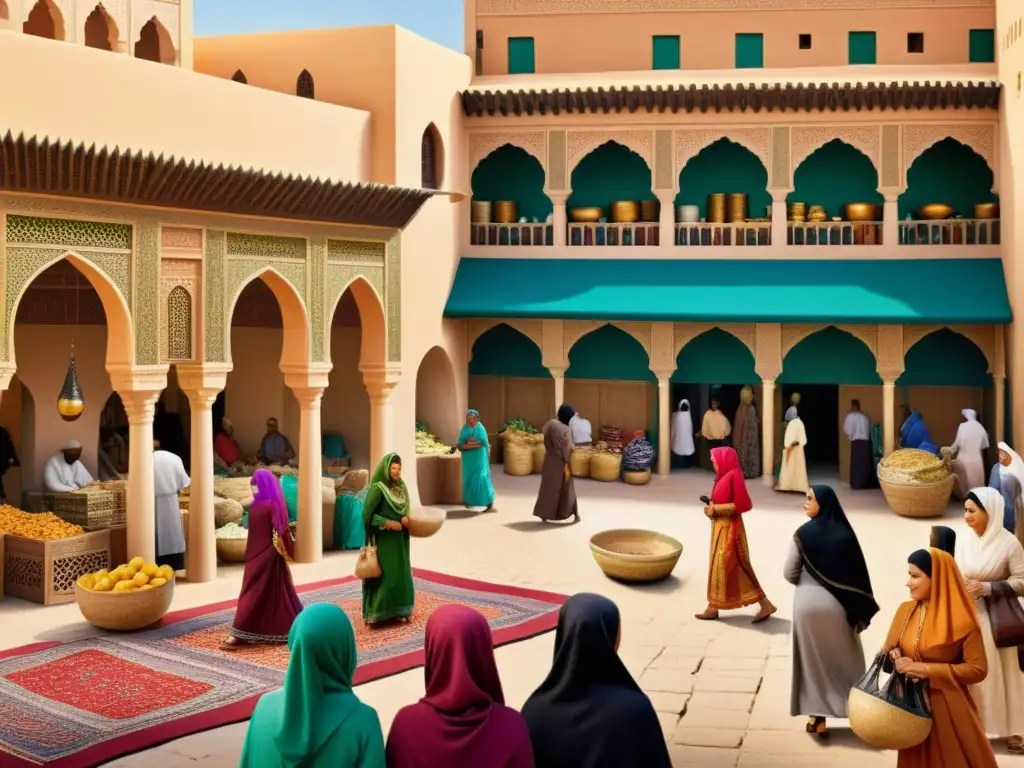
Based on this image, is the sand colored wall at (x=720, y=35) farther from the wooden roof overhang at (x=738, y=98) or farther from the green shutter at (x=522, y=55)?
the wooden roof overhang at (x=738, y=98)

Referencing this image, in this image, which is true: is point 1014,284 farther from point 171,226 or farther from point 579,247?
point 171,226

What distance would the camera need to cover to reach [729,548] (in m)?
10.1

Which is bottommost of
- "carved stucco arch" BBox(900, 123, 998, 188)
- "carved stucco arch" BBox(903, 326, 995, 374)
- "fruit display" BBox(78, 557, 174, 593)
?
"fruit display" BBox(78, 557, 174, 593)

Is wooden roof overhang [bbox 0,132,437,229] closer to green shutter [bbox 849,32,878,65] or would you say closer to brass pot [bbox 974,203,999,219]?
brass pot [bbox 974,203,999,219]

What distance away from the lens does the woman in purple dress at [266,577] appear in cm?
931

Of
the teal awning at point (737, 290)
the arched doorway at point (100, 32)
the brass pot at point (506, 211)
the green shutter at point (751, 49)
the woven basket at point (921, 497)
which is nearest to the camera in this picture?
the woven basket at point (921, 497)

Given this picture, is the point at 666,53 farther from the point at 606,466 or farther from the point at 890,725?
the point at 890,725

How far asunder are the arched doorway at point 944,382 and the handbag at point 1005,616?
12.5 meters

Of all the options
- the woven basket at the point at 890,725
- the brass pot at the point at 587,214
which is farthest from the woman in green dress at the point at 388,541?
the brass pot at the point at 587,214

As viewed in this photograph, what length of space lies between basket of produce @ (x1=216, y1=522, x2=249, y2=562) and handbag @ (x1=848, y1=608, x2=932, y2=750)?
322 inches

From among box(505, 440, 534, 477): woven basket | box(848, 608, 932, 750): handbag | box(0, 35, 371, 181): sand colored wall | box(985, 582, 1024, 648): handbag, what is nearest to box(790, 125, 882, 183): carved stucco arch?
box(505, 440, 534, 477): woven basket

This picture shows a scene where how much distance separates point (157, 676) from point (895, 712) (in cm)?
556

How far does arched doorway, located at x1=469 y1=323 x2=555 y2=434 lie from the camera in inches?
794

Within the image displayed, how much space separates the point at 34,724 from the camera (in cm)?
772
